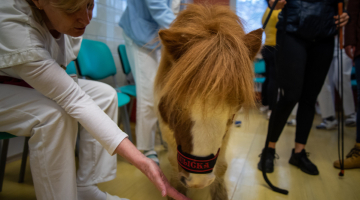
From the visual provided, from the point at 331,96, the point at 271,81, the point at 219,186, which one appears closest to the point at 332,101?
the point at 331,96

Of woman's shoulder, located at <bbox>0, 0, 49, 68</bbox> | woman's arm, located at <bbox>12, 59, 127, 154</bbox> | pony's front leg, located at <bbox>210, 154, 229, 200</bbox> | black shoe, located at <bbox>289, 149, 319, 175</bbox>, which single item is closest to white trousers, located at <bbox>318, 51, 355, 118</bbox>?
black shoe, located at <bbox>289, 149, 319, 175</bbox>

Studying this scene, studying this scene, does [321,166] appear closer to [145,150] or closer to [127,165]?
[145,150]

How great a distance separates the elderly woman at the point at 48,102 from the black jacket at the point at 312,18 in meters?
1.15

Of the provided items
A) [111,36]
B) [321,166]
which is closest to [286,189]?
[321,166]

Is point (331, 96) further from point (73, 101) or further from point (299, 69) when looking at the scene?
point (73, 101)

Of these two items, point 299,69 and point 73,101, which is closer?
point 73,101

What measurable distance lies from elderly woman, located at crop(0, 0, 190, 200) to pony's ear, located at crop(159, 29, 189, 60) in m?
0.27

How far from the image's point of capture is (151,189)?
1220mm

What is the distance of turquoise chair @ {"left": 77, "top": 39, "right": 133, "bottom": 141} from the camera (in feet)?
5.45

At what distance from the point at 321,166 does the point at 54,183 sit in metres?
1.78

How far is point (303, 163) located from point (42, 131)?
5.40ft

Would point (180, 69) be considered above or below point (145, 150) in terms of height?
above

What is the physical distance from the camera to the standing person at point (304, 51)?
48.2 inches

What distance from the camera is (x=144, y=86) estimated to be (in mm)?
1534
